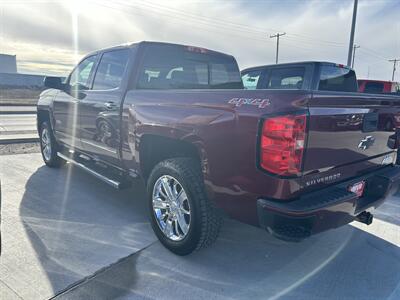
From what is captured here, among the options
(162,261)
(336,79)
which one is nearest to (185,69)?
(162,261)

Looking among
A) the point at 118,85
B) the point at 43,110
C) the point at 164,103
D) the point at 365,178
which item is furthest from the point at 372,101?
the point at 43,110

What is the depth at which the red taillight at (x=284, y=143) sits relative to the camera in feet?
6.57

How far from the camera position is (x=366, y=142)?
263 centimetres

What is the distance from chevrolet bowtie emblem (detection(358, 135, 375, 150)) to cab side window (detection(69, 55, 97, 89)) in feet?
11.2

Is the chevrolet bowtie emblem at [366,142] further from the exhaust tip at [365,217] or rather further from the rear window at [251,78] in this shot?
the rear window at [251,78]

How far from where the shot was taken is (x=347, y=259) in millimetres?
2994

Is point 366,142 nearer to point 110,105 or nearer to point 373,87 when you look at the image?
point 110,105

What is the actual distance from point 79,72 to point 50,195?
186 centimetres

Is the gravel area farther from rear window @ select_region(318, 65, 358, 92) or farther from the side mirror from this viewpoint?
rear window @ select_region(318, 65, 358, 92)

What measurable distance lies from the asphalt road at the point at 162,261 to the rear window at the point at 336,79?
121 inches

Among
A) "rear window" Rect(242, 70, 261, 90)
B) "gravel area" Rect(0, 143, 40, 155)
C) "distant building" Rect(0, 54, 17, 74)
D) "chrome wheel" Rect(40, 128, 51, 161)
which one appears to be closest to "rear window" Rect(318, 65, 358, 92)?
"rear window" Rect(242, 70, 261, 90)

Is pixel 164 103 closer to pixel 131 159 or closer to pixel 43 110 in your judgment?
pixel 131 159

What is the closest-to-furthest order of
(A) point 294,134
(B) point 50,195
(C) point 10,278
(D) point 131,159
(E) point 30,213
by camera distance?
(A) point 294,134
(C) point 10,278
(D) point 131,159
(E) point 30,213
(B) point 50,195

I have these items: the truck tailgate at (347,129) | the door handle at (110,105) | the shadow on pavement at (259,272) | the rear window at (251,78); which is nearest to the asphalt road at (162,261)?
the shadow on pavement at (259,272)
